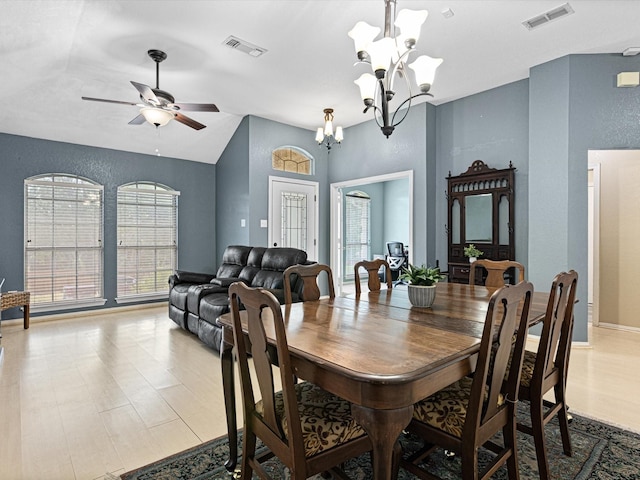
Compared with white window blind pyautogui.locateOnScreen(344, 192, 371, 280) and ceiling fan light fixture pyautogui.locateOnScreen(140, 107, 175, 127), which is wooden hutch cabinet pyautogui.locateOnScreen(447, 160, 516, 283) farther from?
white window blind pyautogui.locateOnScreen(344, 192, 371, 280)

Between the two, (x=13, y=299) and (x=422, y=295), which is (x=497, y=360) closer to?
(x=422, y=295)

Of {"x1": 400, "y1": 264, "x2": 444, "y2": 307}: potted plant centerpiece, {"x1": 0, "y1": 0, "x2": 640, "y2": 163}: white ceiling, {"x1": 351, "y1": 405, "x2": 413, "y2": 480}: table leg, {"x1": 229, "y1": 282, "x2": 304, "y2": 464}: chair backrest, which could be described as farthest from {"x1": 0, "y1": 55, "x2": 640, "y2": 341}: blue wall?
{"x1": 229, "y1": 282, "x2": 304, "y2": 464}: chair backrest

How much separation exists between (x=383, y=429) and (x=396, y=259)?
7.11m

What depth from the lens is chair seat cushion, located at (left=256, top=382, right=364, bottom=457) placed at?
Result: 1345 mm

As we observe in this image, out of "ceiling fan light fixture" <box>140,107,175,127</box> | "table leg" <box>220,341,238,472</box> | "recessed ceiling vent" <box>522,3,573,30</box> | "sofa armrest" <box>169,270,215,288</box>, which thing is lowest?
"table leg" <box>220,341,238,472</box>

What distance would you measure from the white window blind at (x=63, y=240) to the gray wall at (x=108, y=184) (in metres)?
0.10

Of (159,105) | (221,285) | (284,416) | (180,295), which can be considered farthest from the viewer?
(180,295)

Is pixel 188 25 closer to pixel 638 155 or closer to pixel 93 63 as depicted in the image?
pixel 93 63

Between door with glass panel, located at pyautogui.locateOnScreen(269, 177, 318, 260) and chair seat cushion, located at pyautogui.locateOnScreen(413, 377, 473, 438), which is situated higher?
door with glass panel, located at pyautogui.locateOnScreen(269, 177, 318, 260)

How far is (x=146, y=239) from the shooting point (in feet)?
19.8

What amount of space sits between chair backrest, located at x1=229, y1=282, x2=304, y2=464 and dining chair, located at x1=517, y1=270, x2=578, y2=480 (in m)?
1.22

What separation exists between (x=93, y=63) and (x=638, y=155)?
Answer: 654 centimetres

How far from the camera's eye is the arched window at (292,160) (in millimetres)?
6101

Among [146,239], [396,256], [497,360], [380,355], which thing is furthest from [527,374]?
[396,256]
